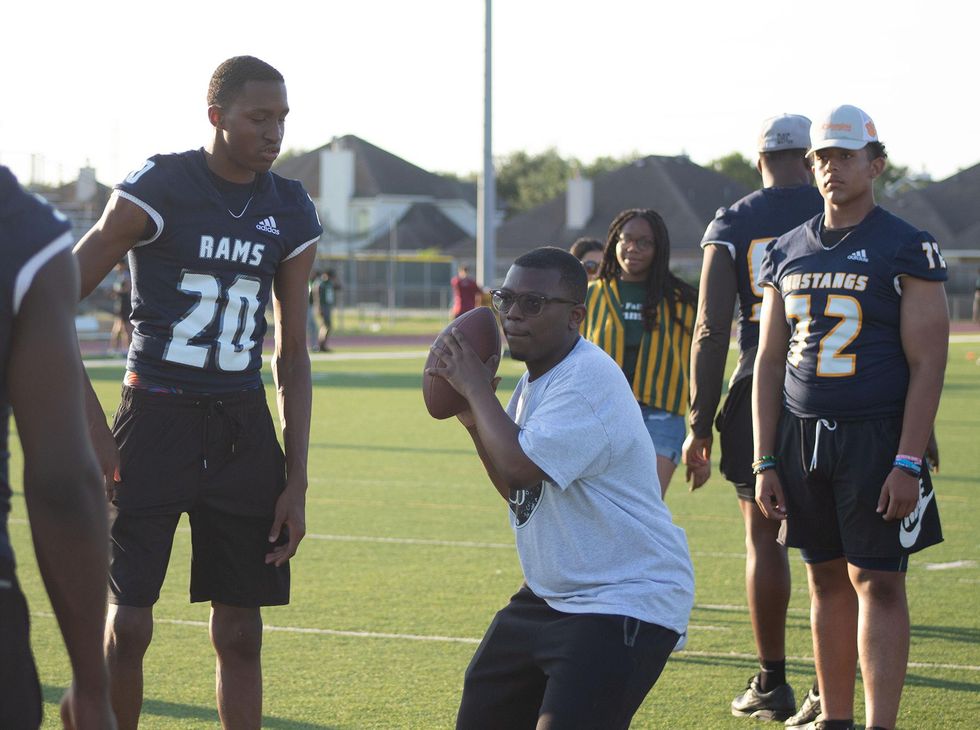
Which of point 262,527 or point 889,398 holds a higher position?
point 889,398

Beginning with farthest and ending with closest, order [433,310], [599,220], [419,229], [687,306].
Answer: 1. [419,229]
2. [599,220]
3. [433,310]
4. [687,306]

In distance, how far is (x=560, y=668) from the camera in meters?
3.45

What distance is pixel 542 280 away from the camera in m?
3.64

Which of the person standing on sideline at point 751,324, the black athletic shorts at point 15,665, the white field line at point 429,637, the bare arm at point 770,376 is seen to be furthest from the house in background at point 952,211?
the black athletic shorts at point 15,665

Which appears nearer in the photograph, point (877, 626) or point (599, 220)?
point (877, 626)

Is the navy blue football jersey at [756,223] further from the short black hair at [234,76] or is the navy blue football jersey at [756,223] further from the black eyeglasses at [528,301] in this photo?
the short black hair at [234,76]

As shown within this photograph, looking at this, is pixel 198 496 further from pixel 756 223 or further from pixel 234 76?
pixel 756 223

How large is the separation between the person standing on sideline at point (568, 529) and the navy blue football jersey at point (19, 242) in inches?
63.0

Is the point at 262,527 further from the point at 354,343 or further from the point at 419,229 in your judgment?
the point at 419,229

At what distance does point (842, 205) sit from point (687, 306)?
2303 millimetres

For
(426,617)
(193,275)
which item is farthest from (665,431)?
(193,275)


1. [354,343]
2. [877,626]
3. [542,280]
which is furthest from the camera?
[354,343]

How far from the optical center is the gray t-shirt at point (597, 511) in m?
3.50

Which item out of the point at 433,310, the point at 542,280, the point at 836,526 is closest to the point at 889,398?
the point at 836,526
